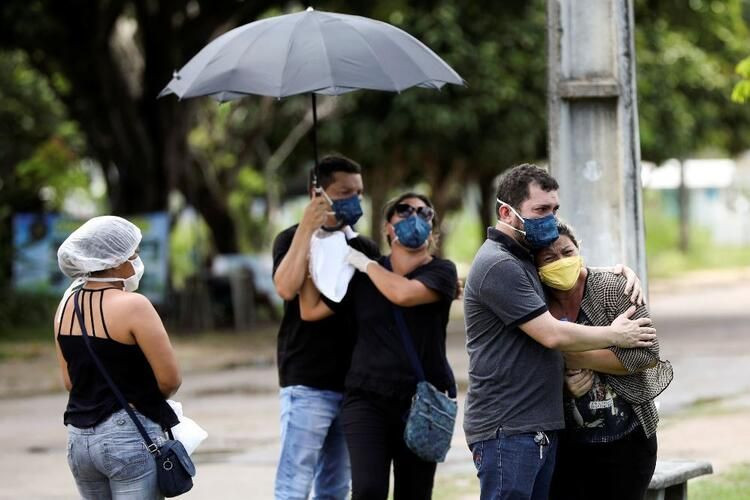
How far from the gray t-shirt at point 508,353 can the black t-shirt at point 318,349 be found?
1.43 meters

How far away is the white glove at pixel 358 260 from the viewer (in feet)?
20.6

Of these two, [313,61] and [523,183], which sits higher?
[313,61]

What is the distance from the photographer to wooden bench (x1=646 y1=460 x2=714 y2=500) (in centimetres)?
644

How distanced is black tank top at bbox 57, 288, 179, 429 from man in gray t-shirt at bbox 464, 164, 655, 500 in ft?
3.81

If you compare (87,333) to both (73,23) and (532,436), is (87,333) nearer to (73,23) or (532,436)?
(532,436)

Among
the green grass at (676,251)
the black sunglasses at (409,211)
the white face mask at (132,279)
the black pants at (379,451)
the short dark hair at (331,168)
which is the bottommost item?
the green grass at (676,251)

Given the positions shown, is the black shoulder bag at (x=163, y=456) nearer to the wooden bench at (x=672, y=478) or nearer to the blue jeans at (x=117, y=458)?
the blue jeans at (x=117, y=458)

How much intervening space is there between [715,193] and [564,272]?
5418 centimetres

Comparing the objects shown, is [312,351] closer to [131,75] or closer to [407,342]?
[407,342]

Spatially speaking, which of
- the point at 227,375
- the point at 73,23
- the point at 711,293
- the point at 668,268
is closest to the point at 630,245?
the point at 227,375

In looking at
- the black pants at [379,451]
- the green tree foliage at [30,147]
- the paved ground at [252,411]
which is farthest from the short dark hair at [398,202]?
the green tree foliage at [30,147]

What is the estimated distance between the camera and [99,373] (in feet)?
16.7

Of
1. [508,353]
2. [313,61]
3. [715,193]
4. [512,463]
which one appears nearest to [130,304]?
[508,353]

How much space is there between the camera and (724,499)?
820 cm
